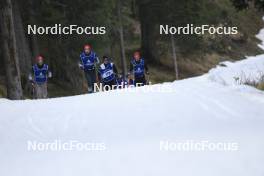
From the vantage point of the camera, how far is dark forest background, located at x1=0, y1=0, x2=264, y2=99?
19359 millimetres

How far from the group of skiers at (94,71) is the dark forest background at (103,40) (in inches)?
29.8

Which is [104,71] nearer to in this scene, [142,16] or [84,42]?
[84,42]

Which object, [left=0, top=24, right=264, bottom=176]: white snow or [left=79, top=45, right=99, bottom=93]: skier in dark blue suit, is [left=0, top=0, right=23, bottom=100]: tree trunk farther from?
[left=0, top=24, right=264, bottom=176]: white snow

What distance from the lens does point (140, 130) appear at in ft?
29.5

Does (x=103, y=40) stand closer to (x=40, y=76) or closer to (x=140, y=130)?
(x=40, y=76)

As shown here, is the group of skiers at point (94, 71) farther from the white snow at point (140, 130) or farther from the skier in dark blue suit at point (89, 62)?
the white snow at point (140, 130)

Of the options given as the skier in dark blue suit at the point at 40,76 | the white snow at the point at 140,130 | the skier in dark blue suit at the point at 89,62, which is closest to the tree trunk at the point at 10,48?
the skier in dark blue suit at the point at 40,76

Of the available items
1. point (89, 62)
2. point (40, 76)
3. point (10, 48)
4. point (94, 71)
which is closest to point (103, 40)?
point (40, 76)

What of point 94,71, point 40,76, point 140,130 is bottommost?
point 140,130

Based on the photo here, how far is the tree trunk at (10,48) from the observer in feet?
60.6

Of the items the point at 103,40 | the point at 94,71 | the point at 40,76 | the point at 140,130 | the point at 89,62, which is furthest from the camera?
the point at 103,40

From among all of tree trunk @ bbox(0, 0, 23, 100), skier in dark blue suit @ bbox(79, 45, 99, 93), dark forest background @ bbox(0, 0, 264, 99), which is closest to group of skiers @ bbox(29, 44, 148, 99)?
skier in dark blue suit @ bbox(79, 45, 99, 93)

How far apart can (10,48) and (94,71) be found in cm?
292

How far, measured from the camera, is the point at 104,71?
18.2 meters
